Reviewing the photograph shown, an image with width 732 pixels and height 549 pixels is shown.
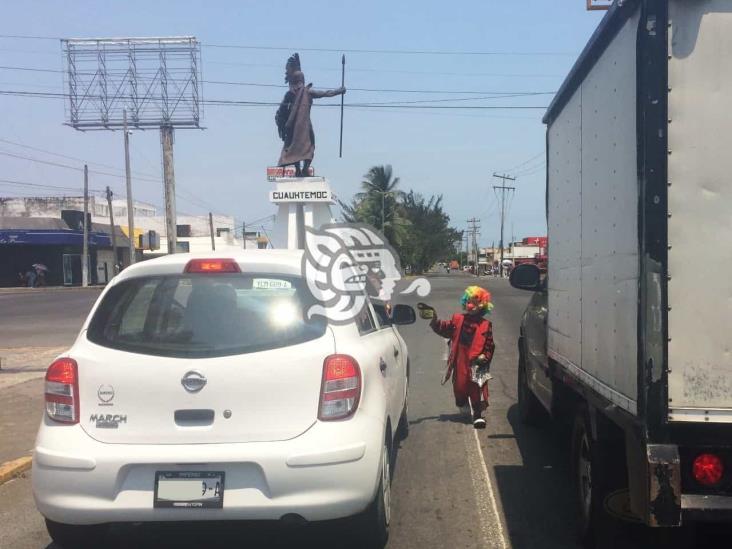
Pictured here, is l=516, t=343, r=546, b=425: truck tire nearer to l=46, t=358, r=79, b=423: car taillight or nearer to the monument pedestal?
l=46, t=358, r=79, b=423: car taillight

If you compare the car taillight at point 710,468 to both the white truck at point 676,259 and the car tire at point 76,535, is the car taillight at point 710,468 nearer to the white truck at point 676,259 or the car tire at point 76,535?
the white truck at point 676,259

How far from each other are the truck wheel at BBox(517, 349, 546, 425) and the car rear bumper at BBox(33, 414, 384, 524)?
11.4 feet

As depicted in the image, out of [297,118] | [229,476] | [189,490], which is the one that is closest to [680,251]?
[229,476]

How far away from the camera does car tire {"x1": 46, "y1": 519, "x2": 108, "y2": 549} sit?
3.91 metres

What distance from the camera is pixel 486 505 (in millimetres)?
4852

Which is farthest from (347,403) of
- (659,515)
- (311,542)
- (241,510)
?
(659,515)

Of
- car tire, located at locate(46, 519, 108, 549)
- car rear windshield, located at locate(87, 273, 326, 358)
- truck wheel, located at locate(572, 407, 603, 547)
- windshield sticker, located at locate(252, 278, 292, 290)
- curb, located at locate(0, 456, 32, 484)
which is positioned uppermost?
windshield sticker, located at locate(252, 278, 292, 290)

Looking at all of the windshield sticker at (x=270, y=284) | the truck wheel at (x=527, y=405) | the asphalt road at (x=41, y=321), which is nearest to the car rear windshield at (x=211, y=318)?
the windshield sticker at (x=270, y=284)

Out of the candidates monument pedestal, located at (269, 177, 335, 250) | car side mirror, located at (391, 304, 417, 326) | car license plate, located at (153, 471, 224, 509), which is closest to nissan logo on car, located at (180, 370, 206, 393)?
car license plate, located at (153, 471, 224, 509)

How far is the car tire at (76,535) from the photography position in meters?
3.91

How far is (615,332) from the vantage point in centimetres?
342

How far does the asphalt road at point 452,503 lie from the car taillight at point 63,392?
1.01m

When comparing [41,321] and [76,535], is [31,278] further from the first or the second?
[76,535]

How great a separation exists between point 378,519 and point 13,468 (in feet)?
11.0
